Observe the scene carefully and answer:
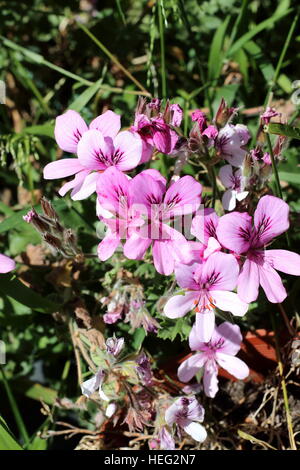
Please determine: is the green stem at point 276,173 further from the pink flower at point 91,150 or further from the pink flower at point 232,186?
the pink flower at point 91,150

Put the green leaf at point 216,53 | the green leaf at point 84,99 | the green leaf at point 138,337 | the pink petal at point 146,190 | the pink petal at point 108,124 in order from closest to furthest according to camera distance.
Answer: the pink petal at point 146,190 → the pink petal at point 108,124 → the green leaf at point 138,337 → the green leaf at point 84,99 → the green leaf at point 216,53

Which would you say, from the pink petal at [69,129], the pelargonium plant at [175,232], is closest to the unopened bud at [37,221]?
the pelargonium plant at [175,232]

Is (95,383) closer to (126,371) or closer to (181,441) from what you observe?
(126,371)

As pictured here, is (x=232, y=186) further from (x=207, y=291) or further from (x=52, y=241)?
(x=52, y=241)

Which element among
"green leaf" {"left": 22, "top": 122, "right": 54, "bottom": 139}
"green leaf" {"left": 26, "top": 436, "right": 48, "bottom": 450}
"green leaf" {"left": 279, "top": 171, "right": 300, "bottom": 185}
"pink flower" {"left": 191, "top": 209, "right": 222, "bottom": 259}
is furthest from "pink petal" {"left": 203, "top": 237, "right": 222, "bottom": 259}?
"green leaf" {"left": 26, "top": 436, "right": 48, "bottom": 450}

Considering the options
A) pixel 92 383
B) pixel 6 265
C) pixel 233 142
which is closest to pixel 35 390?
pixel 92 383

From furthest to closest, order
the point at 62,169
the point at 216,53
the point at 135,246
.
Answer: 1. the point at 216,53
2. the point at 62,169
3. the point at 135,246

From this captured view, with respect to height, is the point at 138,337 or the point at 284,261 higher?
the point at 284,261
